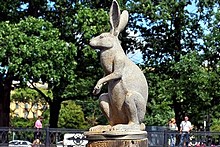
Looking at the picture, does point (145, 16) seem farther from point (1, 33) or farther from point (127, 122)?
point (127, 122)

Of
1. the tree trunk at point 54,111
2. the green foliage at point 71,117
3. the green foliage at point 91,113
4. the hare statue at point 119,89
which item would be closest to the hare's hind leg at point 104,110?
the hare statue at point 119,89

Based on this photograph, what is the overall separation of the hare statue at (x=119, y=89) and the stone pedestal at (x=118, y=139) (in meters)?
0.14

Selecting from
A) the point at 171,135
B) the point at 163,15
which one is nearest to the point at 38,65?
the point at 171,135

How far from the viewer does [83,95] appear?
102 feet

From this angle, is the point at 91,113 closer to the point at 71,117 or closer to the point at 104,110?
the point at 71,117

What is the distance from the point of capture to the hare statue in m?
9.71

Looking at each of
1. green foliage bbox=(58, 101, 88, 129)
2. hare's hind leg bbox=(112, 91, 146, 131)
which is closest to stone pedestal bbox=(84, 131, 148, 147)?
hare's hind leg bbox=(112, 91, 146, 131)

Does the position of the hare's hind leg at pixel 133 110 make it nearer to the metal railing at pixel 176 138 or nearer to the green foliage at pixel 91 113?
the metal railing at pixel 176 138

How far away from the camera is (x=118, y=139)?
9.46 m

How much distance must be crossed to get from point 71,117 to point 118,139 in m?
60.5

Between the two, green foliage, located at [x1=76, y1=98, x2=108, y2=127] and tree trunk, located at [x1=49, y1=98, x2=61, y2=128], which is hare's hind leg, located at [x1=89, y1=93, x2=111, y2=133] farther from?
green foliage, located at [x1=76, y1=98, x2=108, y2=127]

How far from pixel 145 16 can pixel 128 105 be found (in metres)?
19.1

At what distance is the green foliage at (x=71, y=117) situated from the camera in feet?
226

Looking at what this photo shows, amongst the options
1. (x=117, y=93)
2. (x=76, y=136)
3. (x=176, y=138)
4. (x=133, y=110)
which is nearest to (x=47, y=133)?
(x=76, y=136)
